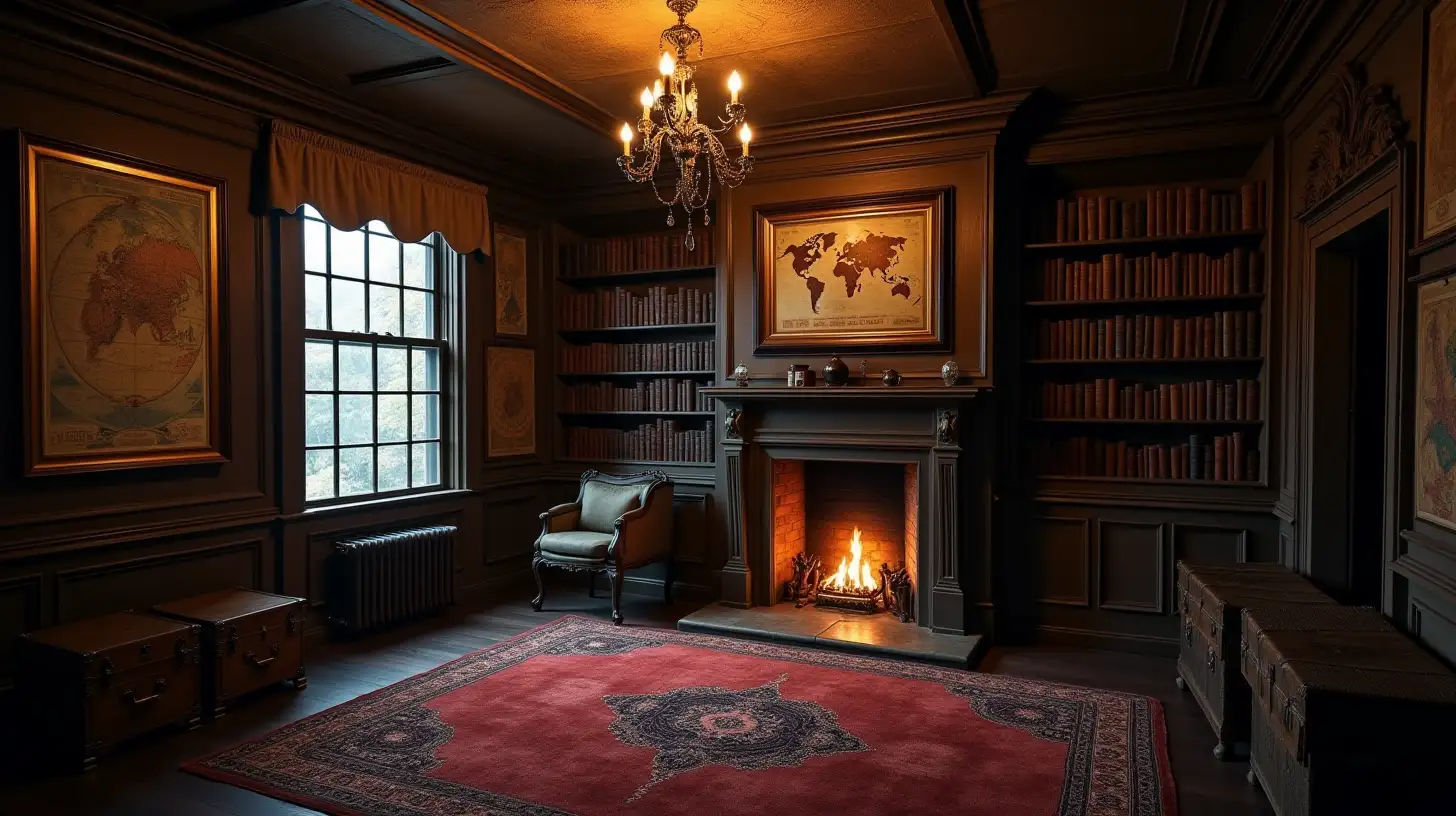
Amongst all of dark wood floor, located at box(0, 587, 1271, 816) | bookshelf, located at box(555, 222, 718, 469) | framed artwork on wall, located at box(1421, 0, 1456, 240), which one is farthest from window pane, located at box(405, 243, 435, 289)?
framed artwork on wall, located at box(1421, 0, 1456, 240)

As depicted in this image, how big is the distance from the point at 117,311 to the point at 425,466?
2244mm

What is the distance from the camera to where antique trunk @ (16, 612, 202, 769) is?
345 cm

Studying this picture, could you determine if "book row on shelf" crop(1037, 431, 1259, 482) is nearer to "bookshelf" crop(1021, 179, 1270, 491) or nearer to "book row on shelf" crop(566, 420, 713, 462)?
"bookshelf" crop(1021, 179, 1270, 491)

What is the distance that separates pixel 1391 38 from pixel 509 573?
19.6 ft

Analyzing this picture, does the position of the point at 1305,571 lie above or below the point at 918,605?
above

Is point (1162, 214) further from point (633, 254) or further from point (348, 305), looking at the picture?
point (348, 305)

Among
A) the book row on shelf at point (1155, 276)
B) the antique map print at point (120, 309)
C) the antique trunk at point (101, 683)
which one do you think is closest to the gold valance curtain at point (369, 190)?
the antique map print at point (120, 309)

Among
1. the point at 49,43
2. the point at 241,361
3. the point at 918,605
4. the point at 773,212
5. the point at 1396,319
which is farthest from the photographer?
the point at 773,212

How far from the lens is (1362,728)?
99.4 inches

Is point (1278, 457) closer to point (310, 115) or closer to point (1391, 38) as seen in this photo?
point (1391, 38)

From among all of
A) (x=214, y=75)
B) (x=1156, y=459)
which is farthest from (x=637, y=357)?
(x=1156, y=459)

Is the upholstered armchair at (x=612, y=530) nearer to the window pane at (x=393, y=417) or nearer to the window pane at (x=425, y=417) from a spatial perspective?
the window pane at (x=425, y=417)

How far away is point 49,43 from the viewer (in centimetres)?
380

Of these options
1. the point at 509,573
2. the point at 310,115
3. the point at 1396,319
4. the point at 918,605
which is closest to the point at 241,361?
the point at 310,115
